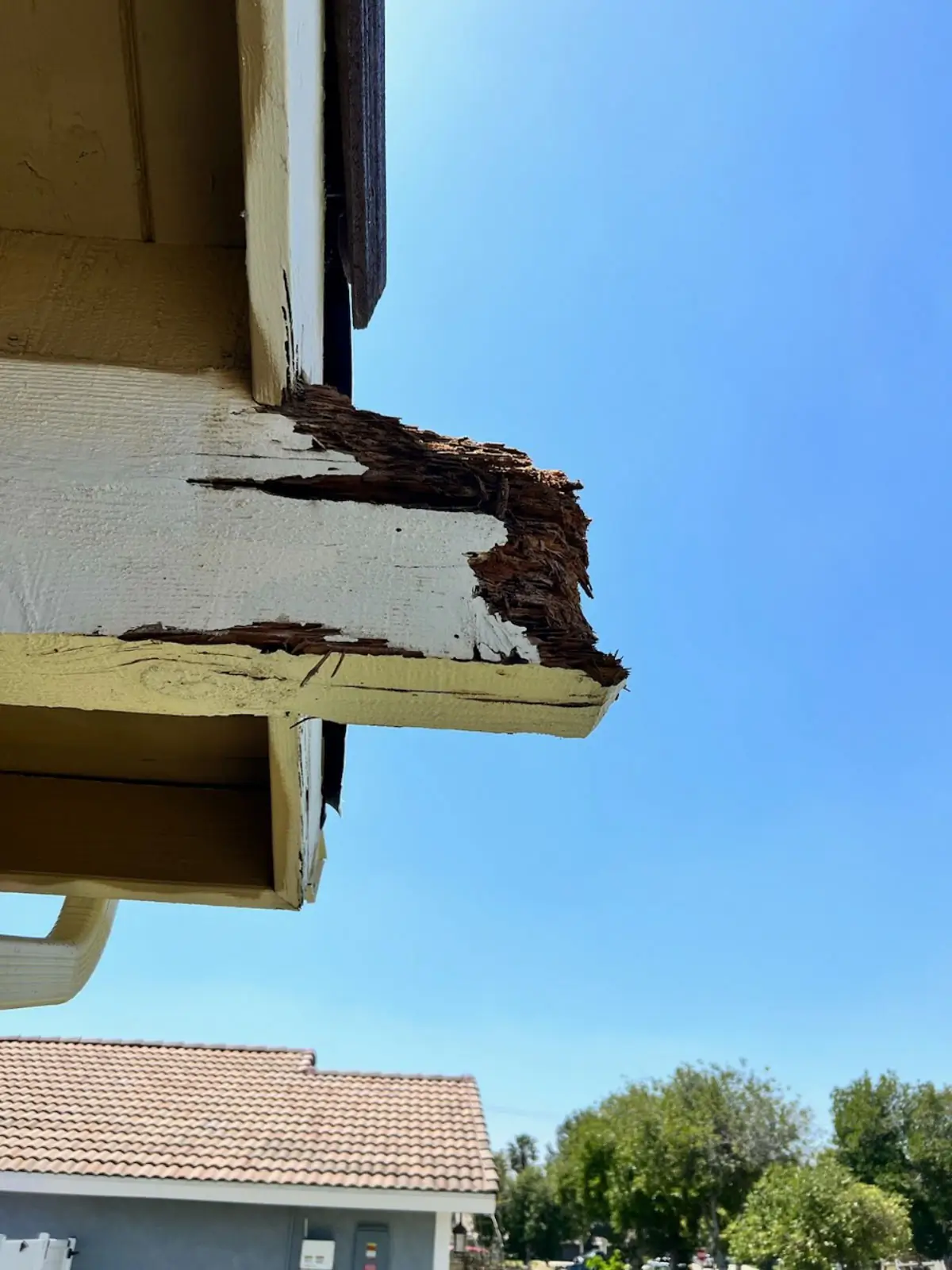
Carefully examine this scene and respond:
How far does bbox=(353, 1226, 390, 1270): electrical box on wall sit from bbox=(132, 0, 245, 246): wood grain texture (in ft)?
25.8

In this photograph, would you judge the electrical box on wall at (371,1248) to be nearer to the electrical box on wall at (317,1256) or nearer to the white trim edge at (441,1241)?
the electrical box on wall at (317,1256)

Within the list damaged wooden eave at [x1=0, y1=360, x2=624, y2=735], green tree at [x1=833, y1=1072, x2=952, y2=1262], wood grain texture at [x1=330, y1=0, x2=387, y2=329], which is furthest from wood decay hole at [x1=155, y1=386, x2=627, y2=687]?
green tree at [x1=833, y1=1072, x2=952, y2=1262]

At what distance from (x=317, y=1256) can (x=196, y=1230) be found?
1.08m

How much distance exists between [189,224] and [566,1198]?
40679 millimetres

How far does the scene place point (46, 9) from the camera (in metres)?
0.81

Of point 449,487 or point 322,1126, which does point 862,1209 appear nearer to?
point 322,1126

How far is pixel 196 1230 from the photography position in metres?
6.50

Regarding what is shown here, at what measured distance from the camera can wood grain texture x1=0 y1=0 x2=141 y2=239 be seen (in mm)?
817

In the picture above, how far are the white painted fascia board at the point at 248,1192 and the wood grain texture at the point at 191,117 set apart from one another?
7288 mm

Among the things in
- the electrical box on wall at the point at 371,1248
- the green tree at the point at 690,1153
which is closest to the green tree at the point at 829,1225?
the green tree at the point at 690,1153

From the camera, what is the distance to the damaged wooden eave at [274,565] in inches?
25.8

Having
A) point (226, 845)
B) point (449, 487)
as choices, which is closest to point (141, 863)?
point (226, 845)

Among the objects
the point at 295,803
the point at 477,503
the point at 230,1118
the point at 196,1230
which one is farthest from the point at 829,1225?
the point at 477,503

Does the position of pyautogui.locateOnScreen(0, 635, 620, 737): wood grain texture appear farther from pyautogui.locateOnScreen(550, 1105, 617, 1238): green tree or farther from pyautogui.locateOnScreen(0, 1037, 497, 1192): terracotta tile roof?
pyautogui.locateOnScreen(550, 1105, 617, 1238): green tree
